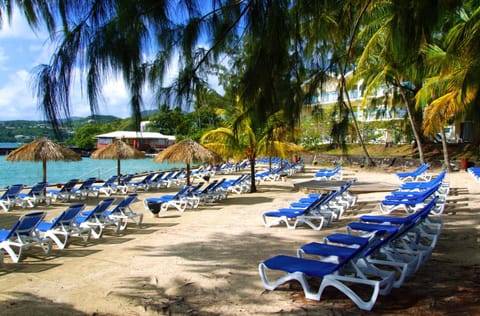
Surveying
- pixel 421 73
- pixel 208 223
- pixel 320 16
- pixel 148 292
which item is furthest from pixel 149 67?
pixel 208 223

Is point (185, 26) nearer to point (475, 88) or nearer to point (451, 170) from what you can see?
point (475, 88)

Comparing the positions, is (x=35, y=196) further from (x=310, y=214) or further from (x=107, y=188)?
(x=310, y=214)

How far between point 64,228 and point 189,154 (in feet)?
27.6

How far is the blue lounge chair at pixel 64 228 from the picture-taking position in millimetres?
6894

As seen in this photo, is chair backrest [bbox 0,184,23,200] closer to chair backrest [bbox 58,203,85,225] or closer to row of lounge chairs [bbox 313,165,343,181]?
chair backrest [bbox 58,203,85,225]

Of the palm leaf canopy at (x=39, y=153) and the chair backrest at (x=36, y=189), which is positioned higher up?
the palm leaf canopy at (x=39, y=153)

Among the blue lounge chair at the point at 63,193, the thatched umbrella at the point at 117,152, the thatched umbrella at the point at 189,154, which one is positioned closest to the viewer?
the blue lounge chair at the point at 63,193

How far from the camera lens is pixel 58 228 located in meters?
7.38

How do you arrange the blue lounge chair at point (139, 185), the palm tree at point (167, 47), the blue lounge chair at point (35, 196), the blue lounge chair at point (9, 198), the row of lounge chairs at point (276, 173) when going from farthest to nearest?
the row of lounge chairs at point (276, 173)
the blue lounge chair at point (139, 185)
the blue lounge chair at point (35, 196)
the blue lounge chair at point (9, 198)
the palm tree at point (167, 47)

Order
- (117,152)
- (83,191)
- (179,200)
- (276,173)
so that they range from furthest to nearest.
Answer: (276,173), (117,152), (83,191), (179,200)

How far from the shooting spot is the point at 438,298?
3.80 meters

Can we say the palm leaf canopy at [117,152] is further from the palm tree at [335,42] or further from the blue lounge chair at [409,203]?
the palm tree at [335,42]

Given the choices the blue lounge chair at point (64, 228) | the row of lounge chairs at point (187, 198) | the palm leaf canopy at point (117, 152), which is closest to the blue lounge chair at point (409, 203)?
the row of lounge chairs at point (187, 198)

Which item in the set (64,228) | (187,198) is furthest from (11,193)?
(64,228)
